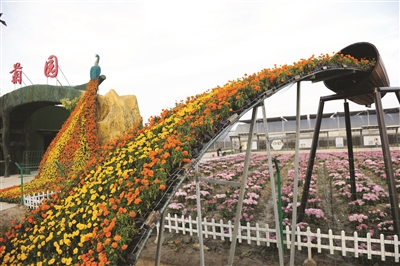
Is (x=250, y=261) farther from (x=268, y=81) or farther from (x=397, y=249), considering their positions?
(x=268, y=81)

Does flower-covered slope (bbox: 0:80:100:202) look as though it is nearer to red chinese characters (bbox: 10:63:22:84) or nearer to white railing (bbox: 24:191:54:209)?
white railing (bbox: 24:191:54:209)

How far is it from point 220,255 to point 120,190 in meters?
3.60

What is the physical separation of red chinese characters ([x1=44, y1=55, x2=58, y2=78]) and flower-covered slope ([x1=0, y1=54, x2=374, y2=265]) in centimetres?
1548

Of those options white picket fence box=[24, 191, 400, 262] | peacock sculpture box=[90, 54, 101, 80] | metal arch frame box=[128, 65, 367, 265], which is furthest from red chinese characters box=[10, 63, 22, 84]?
metal arch frame box=[128, 65, 367, 265]

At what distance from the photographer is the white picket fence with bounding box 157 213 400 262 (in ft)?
16.0

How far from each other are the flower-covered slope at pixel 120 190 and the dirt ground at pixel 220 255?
233 cm

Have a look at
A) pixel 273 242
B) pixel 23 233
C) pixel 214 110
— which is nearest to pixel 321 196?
pixel 273 242

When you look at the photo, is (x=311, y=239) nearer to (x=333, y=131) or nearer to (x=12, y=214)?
(x=12, y=214)

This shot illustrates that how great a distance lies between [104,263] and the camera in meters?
2.38

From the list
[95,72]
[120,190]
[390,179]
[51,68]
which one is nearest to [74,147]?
[95,72]

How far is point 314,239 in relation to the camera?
5.75 meters

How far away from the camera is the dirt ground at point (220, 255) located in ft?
17.0

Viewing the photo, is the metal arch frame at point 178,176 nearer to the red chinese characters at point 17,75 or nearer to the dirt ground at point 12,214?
the dirt ground at point 12,214

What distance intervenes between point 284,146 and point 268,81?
22.2 meters
